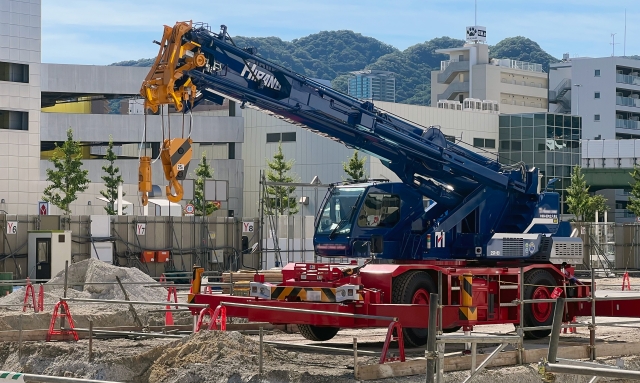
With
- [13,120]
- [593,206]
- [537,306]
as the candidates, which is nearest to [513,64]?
[593,206]

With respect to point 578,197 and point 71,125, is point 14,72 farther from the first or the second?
point 578,197

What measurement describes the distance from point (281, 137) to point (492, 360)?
60956mm

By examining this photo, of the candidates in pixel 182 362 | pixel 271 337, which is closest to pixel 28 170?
pixel 271 337

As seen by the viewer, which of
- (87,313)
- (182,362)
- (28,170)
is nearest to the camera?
(182,362)

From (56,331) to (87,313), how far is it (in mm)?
4553

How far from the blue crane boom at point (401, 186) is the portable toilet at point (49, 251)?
21331 mm

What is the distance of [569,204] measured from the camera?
82.0 m

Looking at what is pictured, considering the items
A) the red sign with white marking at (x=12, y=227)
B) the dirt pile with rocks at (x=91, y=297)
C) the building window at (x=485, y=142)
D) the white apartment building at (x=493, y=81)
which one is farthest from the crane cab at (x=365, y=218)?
the white apartment building at (x=493, y=81)

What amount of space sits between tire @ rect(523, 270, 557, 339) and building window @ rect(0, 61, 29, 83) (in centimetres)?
4832

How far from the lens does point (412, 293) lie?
18344 mm

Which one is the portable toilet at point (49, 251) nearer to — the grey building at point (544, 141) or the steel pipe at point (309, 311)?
the steel pipe at point (309, 311)

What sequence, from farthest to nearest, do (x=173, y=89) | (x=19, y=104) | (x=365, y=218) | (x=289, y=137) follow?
(x=289, y=137)
(x=19, y=104)
(x=365, y=218)
(x=173, y=89)

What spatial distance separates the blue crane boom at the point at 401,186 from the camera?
1905 centimetres

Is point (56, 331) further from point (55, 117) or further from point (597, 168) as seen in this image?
point (597, 168)
